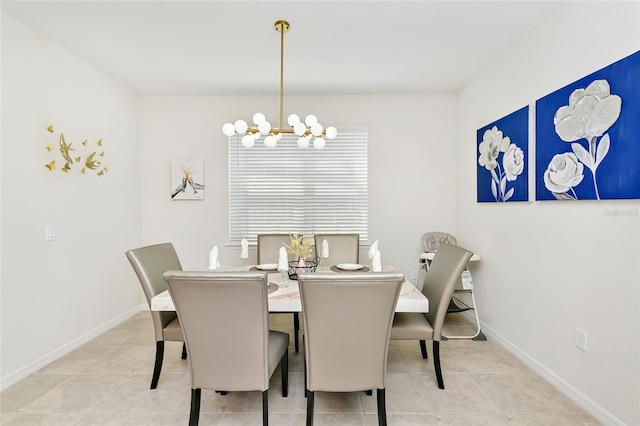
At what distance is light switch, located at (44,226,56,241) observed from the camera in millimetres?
2502

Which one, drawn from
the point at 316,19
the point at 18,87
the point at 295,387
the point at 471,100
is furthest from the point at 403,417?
the point at 18,87

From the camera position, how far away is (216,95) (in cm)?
376

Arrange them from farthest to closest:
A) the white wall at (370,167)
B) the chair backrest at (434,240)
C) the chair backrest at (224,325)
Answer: the white wall at (370,167) < the chair backrest at (434,240) < the chair backrest at (224,325)

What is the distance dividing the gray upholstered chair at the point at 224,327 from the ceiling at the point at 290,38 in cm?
187

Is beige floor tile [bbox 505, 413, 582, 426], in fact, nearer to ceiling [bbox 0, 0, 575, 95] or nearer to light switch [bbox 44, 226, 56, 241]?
ceiling [bbox 0, 0, 575, 95]

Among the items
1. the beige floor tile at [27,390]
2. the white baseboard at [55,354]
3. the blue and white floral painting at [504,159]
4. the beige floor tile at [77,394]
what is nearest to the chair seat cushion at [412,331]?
the blue and white floral painting at [504,159]

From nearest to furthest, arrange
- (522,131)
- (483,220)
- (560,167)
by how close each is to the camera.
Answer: (560,167) → (522,131) → (483,220)

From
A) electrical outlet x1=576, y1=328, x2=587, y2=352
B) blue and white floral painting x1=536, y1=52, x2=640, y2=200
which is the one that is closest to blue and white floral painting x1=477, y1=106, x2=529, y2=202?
blue and white floral painting x1=536, y1=52, x2=640, y2=200

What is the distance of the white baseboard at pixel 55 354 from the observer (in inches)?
85.4

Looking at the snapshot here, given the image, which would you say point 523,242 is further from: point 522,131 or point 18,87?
point 18,87

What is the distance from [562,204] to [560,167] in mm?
252

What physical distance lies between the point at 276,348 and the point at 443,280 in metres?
1.19

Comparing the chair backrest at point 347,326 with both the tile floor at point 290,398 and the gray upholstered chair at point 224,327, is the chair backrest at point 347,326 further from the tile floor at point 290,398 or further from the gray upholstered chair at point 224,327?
the tile floor at point 290,398

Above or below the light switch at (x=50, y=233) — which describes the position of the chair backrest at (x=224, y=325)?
below
